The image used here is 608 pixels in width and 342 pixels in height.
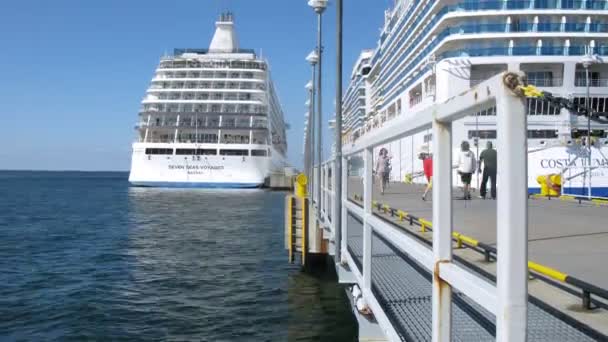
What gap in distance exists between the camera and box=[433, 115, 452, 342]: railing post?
2502 millimetres

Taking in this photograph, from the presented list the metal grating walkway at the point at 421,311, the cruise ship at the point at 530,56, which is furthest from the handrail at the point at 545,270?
the cruise ship at the point at 530,56

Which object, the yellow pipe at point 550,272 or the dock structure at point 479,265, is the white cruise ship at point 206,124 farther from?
the yellow pipe at point 550,272

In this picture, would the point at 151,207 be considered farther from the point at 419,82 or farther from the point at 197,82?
the point at 197,82

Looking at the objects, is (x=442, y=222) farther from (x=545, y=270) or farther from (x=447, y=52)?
(x=447, y=52)

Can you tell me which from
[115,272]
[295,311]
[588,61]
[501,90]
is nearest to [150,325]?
[295,311]

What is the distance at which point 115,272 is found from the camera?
44.2 feet

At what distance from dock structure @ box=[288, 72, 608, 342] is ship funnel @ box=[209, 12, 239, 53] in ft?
233

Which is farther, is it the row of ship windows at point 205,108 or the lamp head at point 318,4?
the row of ship windows at point 205,108

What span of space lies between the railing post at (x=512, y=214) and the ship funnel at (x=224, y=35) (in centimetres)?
7608

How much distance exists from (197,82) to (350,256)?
61.1 m

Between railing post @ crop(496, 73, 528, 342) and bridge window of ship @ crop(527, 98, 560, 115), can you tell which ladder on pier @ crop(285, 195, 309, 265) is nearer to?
railing post @ crop(496, 73, 528, 342)

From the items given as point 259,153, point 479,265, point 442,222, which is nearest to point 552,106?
point 479,265

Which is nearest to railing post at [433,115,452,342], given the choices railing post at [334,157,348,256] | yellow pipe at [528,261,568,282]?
yellow pipe at [528,261,568,282]

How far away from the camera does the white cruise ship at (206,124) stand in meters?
57.6
